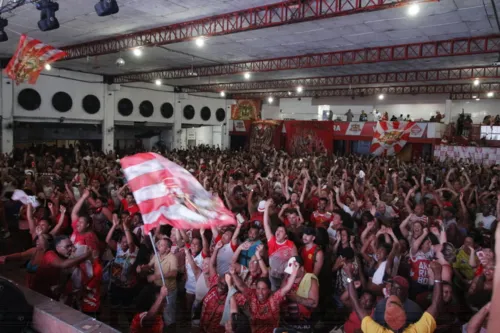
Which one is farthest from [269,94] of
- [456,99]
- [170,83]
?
[456,99]

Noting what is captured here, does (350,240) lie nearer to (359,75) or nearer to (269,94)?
(359,75)

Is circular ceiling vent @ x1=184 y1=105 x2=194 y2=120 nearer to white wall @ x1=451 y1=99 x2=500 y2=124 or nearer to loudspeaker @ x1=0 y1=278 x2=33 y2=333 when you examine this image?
white wall @ x1=451 y1=99 x2=500 y2=124

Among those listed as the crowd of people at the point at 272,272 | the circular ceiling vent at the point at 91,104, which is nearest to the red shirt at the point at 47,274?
Result: the crowd of people at the point at 272,272

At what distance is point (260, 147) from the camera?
25.4m

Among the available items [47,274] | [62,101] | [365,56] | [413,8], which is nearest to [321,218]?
[47,274]

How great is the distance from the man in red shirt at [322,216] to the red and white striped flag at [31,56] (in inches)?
266

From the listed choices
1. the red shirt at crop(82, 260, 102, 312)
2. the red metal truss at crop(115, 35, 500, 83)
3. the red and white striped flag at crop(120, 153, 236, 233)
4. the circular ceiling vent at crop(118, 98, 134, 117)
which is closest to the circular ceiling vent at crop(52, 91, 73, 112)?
the circular ceiling vent at crop(118, 98, 134, 117)

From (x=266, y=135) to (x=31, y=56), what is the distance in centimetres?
1728

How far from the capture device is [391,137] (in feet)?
63.1

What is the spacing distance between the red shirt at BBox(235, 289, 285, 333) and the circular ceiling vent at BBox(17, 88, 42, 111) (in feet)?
58.5

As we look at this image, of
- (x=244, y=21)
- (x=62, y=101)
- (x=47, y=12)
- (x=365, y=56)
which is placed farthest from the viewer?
(x=62, y=101)

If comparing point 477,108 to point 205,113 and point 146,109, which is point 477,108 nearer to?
point 205,113

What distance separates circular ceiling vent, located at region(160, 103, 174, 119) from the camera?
24.9 metres

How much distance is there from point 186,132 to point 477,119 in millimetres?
20646
